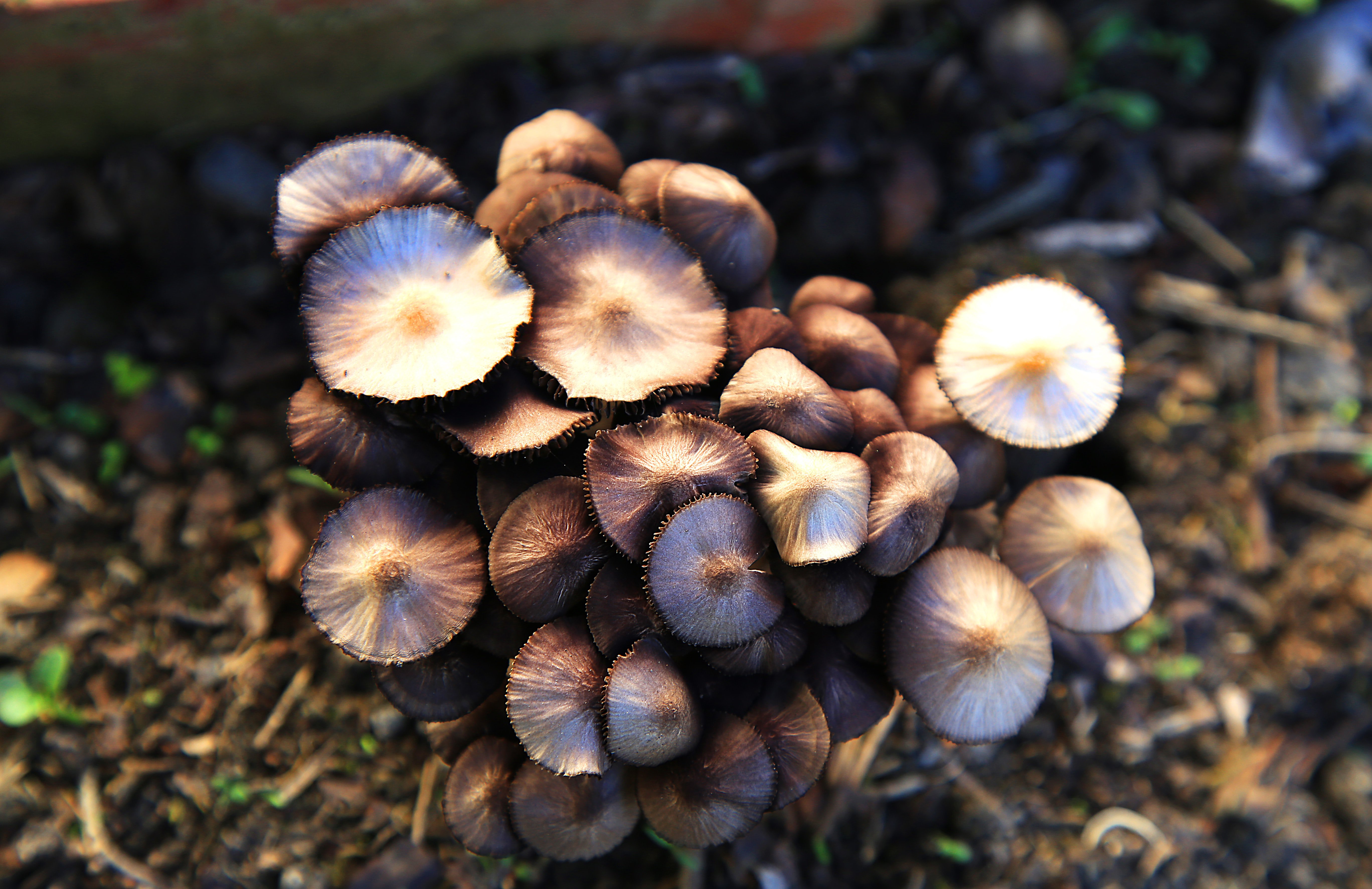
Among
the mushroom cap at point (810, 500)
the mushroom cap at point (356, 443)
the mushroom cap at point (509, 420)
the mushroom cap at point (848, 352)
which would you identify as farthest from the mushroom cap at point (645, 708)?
the mushroom cap at point (848, 352)

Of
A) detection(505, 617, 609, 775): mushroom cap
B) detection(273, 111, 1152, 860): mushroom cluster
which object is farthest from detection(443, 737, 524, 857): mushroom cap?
detection(505, 617, 609, 775): mushroom cap

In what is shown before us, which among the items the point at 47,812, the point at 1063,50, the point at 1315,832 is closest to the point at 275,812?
the point at 47,812

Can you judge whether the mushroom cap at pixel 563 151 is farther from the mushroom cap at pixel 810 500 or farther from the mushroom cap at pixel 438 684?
the mushroom cap at pixel 438 684

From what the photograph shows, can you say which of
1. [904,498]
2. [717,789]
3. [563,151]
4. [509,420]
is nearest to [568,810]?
[717,789]

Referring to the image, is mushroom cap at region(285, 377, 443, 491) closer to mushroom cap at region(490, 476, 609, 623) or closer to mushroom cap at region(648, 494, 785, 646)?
mushroom cap at region(490, 476, 609, 623)

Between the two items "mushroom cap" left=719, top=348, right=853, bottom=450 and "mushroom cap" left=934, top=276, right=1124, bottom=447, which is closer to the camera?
"mushroom cap" left=719, top=348, right=853, bottom=450

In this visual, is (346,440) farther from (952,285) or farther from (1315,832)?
(1315,832)
